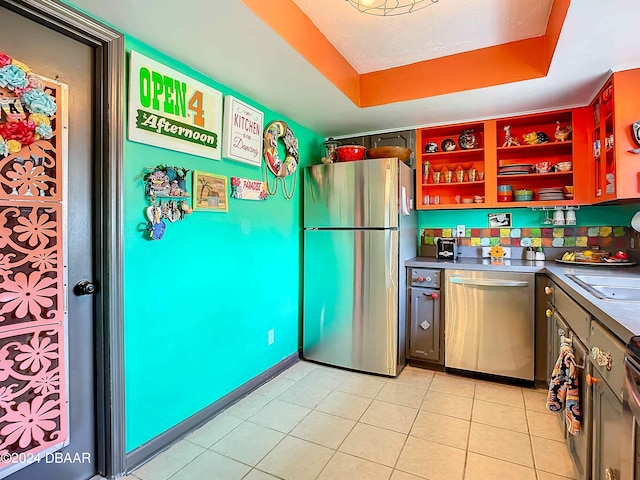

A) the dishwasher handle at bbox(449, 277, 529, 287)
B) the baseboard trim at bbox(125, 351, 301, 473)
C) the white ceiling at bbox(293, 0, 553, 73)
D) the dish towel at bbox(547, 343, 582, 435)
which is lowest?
the baseboard trim at bbox(125, 351, 301, 473)

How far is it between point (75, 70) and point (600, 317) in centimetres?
228

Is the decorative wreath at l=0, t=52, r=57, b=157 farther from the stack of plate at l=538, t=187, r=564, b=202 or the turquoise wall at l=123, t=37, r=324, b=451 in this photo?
the stack of plate at l=538, t=187, r=564, b=202

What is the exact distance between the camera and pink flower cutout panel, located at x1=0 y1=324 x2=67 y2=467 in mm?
1273

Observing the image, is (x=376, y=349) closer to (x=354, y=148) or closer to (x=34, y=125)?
(x=354, y=148)

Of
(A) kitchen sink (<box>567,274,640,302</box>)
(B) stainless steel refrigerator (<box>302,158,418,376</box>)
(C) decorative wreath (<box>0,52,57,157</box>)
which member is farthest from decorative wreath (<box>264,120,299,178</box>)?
(A) kitchen sink (<box>567,274,640,302</box>)

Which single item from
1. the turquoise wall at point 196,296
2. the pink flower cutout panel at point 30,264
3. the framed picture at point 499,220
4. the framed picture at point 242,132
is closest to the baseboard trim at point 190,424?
the turquoise wall at point 196,296

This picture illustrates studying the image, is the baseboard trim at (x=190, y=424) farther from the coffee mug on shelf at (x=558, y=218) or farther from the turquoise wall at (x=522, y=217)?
the coffee mug on shelf at (x=558, y=218)

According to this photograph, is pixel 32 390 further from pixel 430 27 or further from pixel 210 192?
pixel 430 27

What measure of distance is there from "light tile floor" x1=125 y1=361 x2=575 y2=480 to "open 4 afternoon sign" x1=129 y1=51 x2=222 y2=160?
5.28 feet

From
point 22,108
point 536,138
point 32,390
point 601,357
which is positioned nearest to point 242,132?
point 22,108

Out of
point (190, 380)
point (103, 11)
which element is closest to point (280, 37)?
point (103, 11)

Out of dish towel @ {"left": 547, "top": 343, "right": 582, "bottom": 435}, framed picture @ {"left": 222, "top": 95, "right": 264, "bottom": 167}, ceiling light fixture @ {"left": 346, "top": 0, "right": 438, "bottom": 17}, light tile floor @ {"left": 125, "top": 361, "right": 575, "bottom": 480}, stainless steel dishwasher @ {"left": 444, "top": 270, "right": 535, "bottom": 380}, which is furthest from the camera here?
stainless steel dishwasher @ {"left": 444, "top": 270, "right": 535, "bottom": 380}

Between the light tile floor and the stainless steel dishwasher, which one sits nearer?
the light tile floor

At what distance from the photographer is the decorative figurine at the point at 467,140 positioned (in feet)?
9.76
